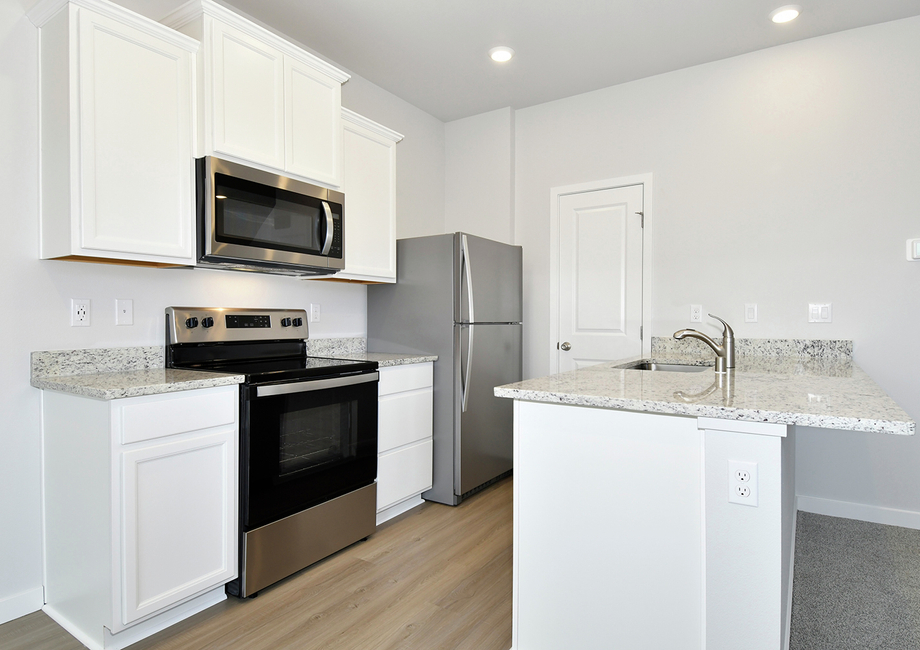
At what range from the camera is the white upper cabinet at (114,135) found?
5.96 feet

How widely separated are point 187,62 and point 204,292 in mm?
968

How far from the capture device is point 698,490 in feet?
4.49

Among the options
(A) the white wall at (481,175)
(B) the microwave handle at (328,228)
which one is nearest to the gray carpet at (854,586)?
(B) the microwave handle at (328,228)

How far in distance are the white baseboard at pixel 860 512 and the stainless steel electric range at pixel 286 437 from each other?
96.7 inches

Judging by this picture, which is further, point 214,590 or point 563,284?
point 563,284

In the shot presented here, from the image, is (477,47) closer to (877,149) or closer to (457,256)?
(457,256)

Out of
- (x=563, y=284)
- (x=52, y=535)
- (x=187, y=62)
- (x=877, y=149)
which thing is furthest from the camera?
(x=563, y=284)

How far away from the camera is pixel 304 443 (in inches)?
89.5

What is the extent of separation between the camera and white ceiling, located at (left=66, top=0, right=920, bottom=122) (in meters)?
2.67

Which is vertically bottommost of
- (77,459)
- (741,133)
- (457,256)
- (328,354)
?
(77,459)

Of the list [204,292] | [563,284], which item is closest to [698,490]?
[204,292]

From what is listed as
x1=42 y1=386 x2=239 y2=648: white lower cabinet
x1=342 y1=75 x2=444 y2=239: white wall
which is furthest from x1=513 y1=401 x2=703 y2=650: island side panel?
x1=342 y1=75 x2=444 y2=239: white wall

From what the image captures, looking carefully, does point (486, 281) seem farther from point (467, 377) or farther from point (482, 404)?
point (482, 404)

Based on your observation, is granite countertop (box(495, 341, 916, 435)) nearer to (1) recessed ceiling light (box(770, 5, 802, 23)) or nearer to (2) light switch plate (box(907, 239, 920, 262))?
(2) light switch plate (box(907, 239, 920, 262))
